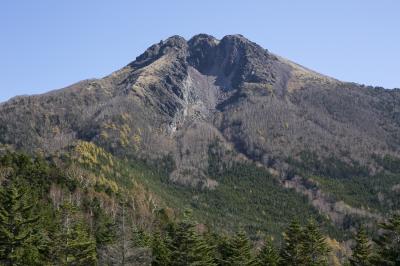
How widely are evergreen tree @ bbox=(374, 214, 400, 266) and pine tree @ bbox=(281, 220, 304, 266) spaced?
15.9 m

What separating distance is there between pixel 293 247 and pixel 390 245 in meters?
17.9

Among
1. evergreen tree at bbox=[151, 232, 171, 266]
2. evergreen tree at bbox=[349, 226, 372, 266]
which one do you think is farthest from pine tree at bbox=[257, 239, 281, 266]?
evergreen tree at bbox=[151, 232, 171, 266]

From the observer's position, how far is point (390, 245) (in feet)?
176

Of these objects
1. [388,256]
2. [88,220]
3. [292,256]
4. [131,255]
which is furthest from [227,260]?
[88,220]

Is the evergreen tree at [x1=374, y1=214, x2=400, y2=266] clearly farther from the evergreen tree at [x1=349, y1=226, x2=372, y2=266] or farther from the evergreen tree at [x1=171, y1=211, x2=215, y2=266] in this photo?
the evergreen tree at [x1=171, y1=211, x2=215, y2=266]

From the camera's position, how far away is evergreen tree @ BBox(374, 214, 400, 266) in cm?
5030

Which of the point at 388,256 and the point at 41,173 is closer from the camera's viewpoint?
the point at 388,256

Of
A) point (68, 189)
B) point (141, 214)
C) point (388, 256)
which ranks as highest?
point (388, 256)

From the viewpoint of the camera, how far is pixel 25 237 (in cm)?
6147

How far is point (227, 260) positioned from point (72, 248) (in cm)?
1963

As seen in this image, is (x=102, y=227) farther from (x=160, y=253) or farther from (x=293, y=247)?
(x=293, y=247)

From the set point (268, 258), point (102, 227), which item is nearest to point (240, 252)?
point (268, 258)

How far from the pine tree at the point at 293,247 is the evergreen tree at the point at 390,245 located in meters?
15.9

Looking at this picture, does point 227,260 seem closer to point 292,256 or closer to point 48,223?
point 292,256
